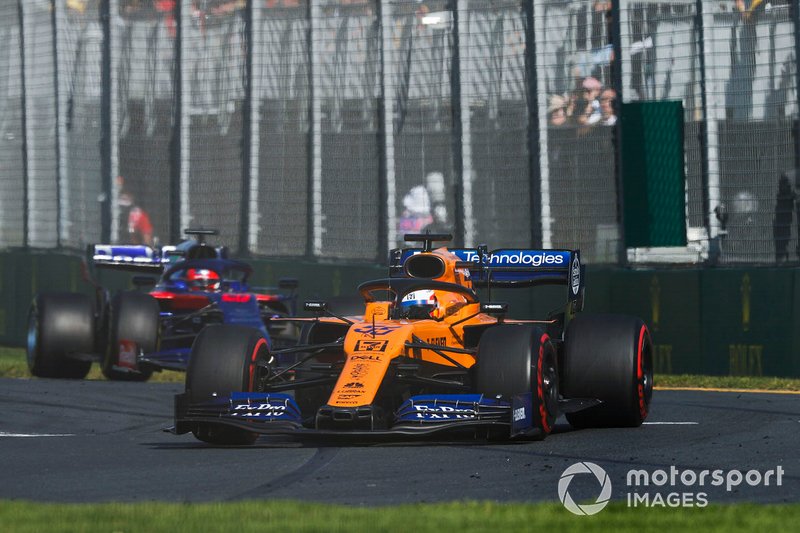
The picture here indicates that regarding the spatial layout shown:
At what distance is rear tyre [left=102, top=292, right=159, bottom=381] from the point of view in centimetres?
1627

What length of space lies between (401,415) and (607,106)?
25.6ft

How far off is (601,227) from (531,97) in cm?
168

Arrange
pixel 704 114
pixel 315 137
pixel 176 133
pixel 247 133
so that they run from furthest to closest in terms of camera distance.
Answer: pixel 176 133, pixel 247 133, pixel 315 137, pixel 704 114

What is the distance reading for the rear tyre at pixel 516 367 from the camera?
392 inches

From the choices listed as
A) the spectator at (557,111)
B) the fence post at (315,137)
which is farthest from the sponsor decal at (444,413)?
the fence post at (315,137)

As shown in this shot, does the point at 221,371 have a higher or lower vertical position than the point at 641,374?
higher

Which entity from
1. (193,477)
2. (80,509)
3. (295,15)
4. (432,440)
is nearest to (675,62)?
(295,15)

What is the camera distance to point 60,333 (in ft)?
55.2

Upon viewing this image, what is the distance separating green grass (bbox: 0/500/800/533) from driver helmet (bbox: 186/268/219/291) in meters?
10.6

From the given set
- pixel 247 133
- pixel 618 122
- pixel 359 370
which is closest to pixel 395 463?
pixel 359 370

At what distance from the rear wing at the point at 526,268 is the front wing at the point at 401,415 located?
8.82 ft

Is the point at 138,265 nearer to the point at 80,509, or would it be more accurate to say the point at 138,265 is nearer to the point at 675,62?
the point at 675,62

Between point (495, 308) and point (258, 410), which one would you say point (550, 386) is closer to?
point (495, 308)

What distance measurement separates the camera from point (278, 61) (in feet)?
64.5
